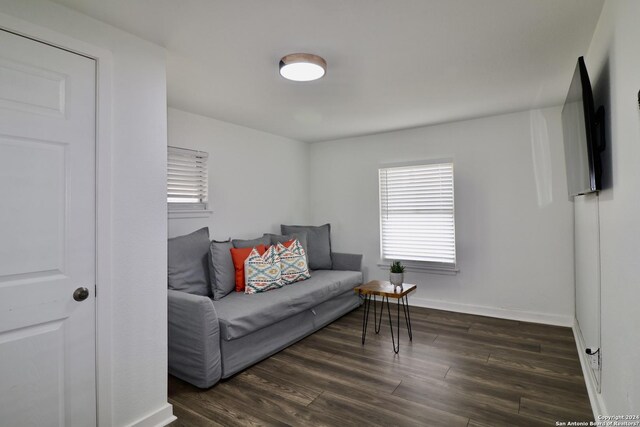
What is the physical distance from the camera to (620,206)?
159cm

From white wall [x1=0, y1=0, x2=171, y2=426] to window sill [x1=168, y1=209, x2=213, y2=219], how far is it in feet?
4.44

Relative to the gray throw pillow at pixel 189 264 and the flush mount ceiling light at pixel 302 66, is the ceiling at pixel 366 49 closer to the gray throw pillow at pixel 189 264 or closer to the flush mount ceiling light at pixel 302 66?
the flush mount ceiling light at pixel 302 66

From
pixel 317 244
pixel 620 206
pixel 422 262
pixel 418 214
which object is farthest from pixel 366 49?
pixel 422 262

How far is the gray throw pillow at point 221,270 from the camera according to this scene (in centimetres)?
326

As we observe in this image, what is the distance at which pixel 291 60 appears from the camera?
2348 millimetres

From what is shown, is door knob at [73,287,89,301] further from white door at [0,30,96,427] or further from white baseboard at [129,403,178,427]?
white baseboard at [129,403,178,427]

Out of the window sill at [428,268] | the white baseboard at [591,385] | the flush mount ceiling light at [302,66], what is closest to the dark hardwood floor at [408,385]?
the white baseboard at [591,385]

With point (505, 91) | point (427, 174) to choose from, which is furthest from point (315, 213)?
point (505, 91)

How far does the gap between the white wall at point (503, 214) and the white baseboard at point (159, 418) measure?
3247mm

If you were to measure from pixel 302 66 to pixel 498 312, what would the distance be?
351 centimetres

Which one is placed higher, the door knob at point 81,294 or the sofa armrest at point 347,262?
the door knob at point 81,294

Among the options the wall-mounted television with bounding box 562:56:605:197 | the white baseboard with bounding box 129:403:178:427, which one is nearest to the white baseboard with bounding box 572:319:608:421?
the wall-mounted television with bounding box 562:56:605:197

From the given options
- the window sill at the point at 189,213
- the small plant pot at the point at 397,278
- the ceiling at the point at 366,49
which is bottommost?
the small plant pot at the point at 397,278

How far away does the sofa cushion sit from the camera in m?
2.67
